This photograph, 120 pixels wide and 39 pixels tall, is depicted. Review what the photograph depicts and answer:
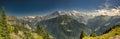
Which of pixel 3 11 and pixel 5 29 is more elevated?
pixel 3 11

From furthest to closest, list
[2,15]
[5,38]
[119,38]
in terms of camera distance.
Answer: [2,15]
[5,38]
[119,38]

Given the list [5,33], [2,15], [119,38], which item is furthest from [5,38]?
[119,38]

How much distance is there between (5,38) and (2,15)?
18.9 metres

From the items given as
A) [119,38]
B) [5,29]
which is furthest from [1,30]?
[119,38]

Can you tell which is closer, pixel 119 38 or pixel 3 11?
pixel 119 38

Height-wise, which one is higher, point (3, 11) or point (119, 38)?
point (3, 11)

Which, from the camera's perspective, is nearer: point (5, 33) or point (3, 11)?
point (5, 33)

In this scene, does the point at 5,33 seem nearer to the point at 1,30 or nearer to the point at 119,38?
the point at 1,30

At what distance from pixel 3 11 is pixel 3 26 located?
52.1ft

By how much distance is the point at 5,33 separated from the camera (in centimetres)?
11912

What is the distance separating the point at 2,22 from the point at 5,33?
226 inches

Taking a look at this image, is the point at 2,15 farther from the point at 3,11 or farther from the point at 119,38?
→ the point at 119,38

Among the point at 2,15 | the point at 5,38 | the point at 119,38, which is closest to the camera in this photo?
the point at 119,38

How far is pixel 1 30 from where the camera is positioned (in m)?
117
